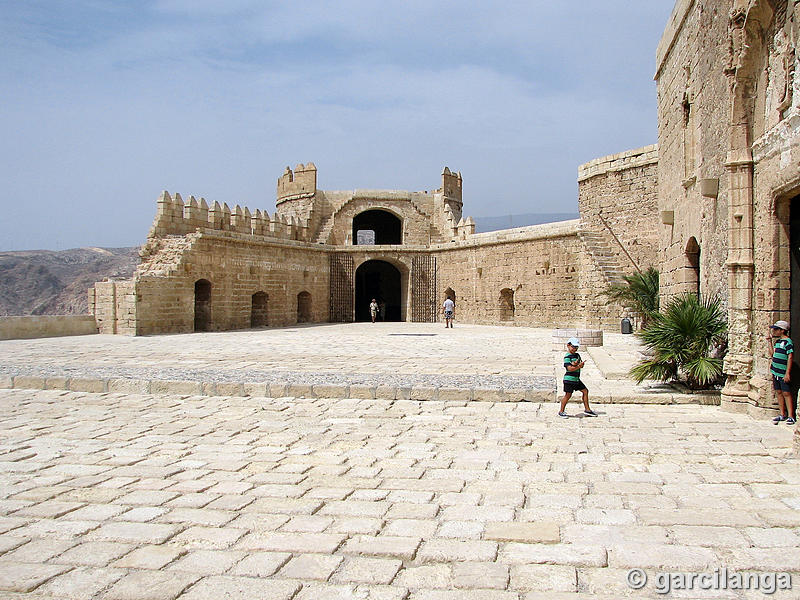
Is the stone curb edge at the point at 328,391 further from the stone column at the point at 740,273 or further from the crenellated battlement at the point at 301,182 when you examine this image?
the crenellated battlement at the point at 301,182

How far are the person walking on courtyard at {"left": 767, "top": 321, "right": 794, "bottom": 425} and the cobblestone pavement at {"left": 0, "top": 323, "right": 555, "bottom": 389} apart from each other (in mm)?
2689

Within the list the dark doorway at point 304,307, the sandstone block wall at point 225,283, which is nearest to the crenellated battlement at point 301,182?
the sandstone block wall at point 225,283

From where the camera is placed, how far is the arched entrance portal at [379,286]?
3384cm

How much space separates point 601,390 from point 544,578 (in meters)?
5.66

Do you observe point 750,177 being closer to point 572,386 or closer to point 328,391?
point 572,386

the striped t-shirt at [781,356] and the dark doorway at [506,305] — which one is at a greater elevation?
the dark doorway at [506,305]

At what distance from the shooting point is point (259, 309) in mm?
23516

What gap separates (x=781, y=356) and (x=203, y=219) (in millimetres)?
18739

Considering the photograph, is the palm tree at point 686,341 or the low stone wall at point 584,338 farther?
the low stone wall at point 584,338

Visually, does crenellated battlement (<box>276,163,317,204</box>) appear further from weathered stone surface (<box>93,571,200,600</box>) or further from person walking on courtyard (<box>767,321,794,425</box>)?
weathered stone surface (<box>93,571,200,600</box>)

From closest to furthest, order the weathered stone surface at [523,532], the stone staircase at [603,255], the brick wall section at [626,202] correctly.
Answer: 1. the weathered stone surface at [523,532]
2. the brick wall section at [626,202]
3. the stone staircase at [603,255]

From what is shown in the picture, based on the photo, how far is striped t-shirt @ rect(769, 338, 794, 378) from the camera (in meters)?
6.23

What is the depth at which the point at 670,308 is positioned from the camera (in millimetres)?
8148

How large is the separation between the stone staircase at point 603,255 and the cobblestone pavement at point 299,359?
3454 millimetres
